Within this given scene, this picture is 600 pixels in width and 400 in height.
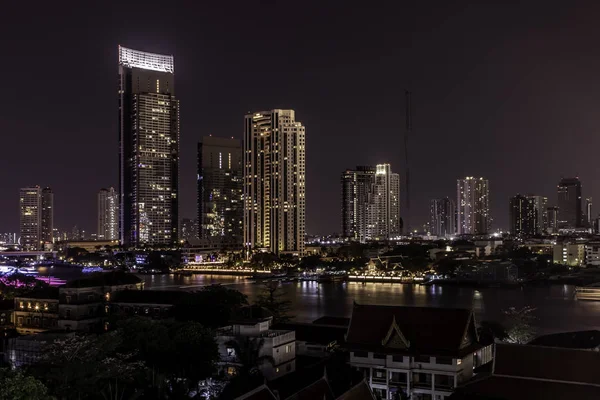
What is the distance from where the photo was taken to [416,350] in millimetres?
9016

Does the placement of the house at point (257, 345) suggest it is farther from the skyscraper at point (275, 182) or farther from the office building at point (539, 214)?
the office building at point (539, 214)

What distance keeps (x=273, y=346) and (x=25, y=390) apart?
4.77 meters

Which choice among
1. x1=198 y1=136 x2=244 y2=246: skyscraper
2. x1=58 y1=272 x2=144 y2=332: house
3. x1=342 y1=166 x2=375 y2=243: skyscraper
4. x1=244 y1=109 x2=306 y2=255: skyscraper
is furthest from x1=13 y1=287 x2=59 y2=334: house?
x1=342 y1=166 x2=375 y2=243: skyscraper

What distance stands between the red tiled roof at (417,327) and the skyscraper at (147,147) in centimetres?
5433

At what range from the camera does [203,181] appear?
7150 cm

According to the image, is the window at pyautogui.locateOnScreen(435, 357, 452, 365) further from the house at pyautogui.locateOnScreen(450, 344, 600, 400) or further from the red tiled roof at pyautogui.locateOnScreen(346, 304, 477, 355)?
the house at pyautogui.locateOnScreen(450, 344, 600, 400)

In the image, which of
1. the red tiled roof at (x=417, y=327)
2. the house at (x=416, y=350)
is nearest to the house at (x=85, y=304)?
the red tiled roof at (x=417, y=327)

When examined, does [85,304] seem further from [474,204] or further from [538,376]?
[474,204]

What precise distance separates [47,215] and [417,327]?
83765mm

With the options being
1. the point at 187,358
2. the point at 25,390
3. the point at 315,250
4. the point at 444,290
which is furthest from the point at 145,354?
the point at 315,250

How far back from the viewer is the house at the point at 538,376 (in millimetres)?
7551

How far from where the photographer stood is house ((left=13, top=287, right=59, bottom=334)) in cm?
1549

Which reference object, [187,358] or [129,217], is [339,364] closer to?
[187,358]

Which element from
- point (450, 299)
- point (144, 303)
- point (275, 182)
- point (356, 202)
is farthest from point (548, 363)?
point (356, 202)
